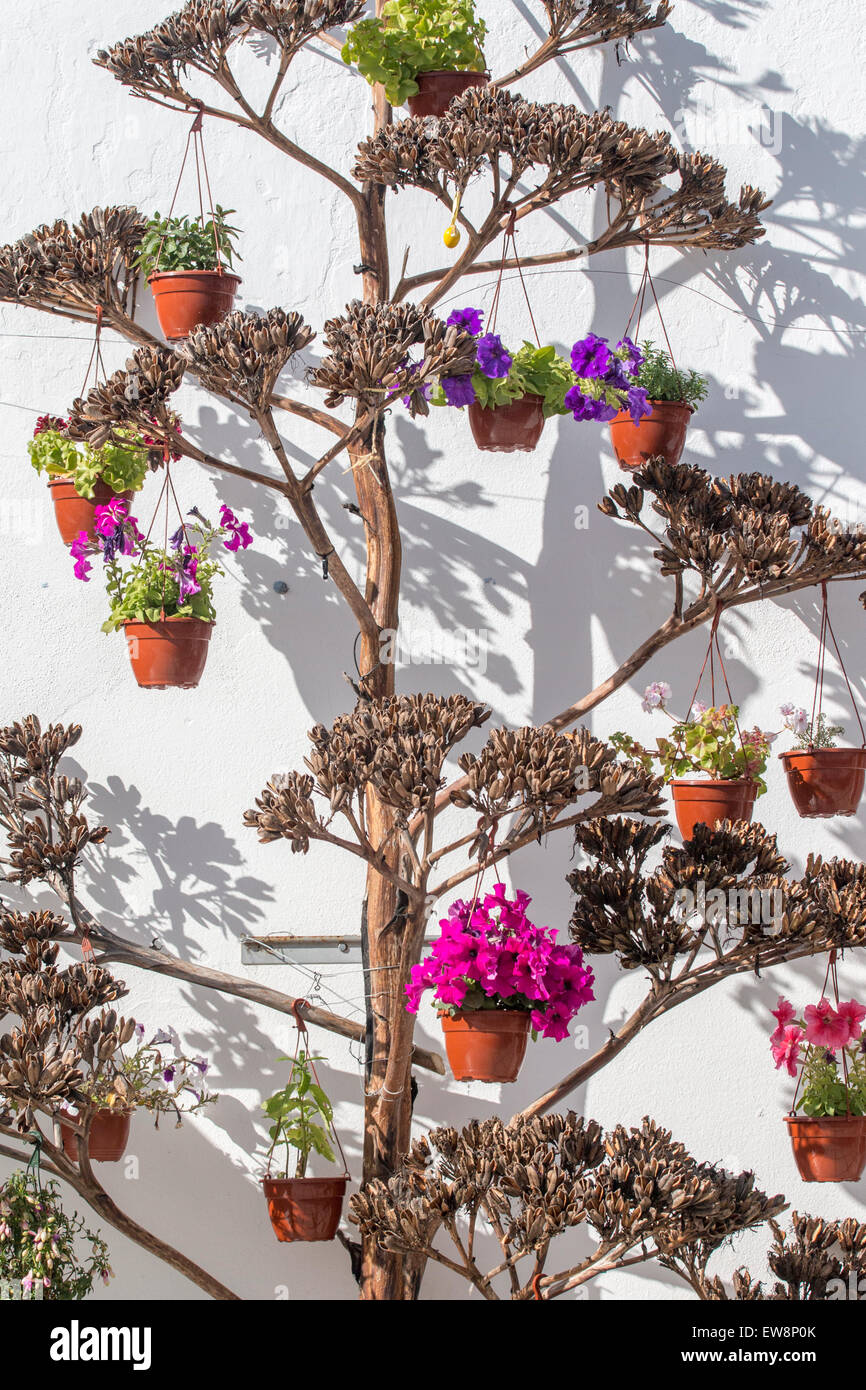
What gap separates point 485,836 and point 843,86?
2448 millimetres

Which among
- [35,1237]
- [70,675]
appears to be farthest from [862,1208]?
[70,675]

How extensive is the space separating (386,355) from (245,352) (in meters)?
0.28

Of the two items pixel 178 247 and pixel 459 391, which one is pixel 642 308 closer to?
pixel 459 391

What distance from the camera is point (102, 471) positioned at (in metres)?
3.43

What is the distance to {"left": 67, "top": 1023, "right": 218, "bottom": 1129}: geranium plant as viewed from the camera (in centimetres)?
318

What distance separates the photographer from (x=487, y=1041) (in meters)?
2.86

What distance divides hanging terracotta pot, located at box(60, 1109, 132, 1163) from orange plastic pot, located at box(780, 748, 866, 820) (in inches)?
68.5

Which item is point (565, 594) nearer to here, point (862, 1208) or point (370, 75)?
point (370, 75)

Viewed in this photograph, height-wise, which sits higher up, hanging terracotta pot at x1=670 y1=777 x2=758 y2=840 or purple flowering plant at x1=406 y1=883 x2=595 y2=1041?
hanging terracotta pot at x1=670 y1=777 x2=758 y2=840

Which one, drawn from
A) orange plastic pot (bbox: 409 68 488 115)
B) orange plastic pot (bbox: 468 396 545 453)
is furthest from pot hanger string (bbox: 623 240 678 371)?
orange plastic pot (bbox: 409 68 488 115)

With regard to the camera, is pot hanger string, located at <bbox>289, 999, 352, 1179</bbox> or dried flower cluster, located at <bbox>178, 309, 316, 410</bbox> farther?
pot hanger string, located at <bbox>289, 999, 352, 1179</bbox>

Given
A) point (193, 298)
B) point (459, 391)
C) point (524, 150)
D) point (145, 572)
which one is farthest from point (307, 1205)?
point (524, 150)

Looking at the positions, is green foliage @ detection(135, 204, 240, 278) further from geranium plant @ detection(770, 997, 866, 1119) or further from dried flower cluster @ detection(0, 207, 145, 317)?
geranium plant @ detection(770, 997, 866, 1119)

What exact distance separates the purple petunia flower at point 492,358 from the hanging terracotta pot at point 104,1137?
1.86m
